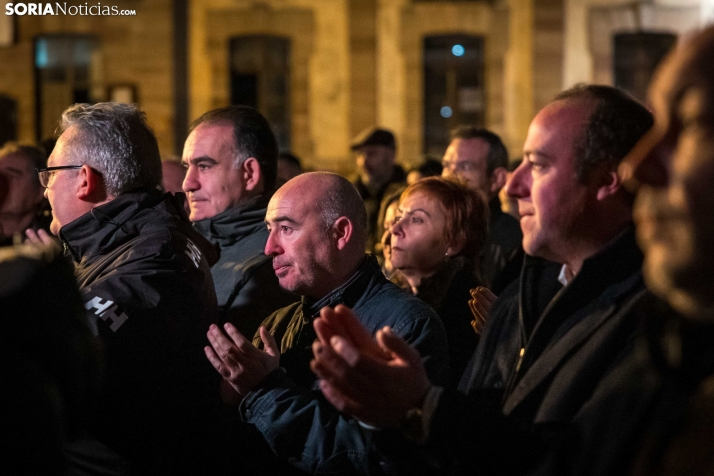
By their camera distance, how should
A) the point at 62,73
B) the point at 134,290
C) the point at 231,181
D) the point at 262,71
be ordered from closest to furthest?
the point at 134,290, the point at 231,181, the point at 62,73, the point at 262,71

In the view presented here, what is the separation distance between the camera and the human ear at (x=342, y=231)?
12.2 ft

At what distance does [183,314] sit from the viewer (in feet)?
10.8

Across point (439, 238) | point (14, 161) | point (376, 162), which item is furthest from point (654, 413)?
point (376, 162)

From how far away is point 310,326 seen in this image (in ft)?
11.7

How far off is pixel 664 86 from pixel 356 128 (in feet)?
52.6

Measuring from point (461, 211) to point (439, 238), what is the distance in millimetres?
174

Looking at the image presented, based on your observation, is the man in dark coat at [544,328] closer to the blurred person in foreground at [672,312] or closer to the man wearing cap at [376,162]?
the blurred person in foreground at [672,312]

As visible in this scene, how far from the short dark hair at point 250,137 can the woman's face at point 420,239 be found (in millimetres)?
849

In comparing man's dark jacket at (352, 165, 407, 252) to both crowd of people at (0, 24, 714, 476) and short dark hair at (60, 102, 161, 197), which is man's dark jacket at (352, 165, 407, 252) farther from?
short dark hair at (60, 102, 161, 197)

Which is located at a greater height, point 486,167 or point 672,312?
point 486,167

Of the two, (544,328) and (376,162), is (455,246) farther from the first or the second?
(376,162)

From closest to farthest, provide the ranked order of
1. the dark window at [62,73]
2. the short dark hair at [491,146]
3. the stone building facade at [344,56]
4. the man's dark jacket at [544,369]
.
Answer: the man's dark jacket at [544,369]
the short dark hair at [491,146]
the stone building facade at [344,56]
the dark window at [62,73]

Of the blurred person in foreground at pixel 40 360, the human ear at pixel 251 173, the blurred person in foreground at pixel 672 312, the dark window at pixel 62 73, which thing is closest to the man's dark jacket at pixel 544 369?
the blurred person in foreground at pixel 672 312

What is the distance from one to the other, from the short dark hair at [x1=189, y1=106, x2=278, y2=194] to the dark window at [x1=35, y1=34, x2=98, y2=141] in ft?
44.6
